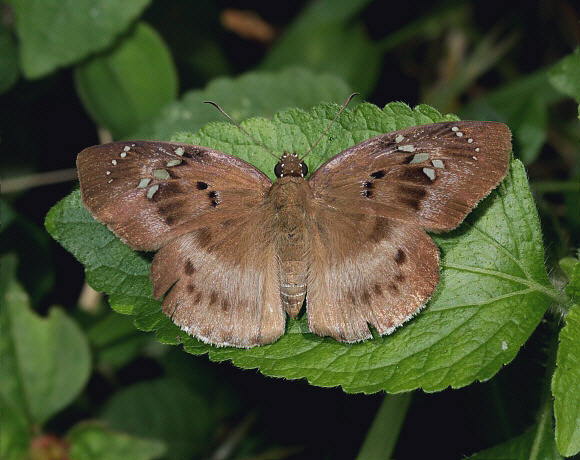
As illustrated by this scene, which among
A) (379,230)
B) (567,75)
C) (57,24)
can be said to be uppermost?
(567,75)

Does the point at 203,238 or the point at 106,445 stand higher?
the point at 203,238

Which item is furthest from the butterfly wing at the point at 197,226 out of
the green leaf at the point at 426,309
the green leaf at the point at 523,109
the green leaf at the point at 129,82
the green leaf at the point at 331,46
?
the green leaf at the point at 331,46

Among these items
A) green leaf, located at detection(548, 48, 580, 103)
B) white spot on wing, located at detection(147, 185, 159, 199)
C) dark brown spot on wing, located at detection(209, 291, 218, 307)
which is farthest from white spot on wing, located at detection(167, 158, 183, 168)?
green leaf, located at detection(548, 48, 580, 103)

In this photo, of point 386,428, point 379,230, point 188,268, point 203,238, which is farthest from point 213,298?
point 386,428

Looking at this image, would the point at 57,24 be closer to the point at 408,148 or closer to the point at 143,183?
the point at 143,183

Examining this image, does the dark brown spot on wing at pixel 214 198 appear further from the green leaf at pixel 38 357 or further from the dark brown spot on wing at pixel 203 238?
the green leaf at pixel 38 357

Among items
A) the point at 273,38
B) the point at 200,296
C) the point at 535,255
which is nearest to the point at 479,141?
the point at 535,255

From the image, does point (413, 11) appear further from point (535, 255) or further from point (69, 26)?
point (535, 255)
